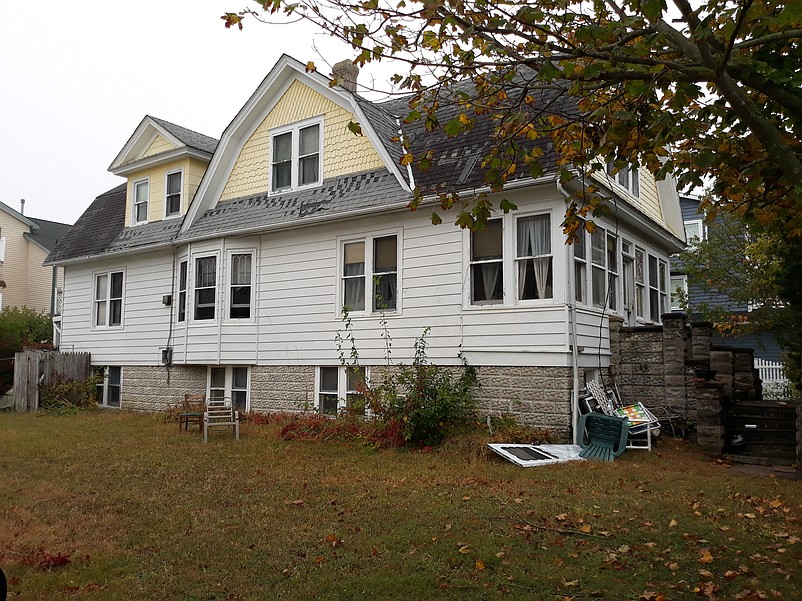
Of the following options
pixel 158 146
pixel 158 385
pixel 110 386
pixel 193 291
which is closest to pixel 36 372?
pixel 110 386

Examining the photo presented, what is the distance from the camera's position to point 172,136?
18938 mm

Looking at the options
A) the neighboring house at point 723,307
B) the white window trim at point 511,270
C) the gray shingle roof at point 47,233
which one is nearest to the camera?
the white window trim at point 511,270

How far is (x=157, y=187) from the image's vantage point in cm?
1955

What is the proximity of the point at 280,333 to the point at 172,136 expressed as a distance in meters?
7.10

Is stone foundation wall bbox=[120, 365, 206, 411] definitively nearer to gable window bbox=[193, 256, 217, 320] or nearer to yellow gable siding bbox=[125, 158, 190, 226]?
gable window bbox=[193, 256, 217, 320]

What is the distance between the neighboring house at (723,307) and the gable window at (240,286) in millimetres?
13549

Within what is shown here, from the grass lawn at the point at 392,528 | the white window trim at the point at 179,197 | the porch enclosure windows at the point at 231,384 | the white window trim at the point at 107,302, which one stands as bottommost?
the grass lawn at the point at 392,528

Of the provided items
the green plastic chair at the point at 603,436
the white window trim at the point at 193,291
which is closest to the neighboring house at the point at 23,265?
the white window trim at the point at 193,291

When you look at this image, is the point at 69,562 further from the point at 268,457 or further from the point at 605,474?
the point at 605,474

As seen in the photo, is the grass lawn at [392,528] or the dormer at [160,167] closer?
the grass lawn at [392,528]

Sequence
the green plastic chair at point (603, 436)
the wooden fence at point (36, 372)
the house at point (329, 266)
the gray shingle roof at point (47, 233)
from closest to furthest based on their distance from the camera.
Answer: the green plastic chair at point (603, 436)
the house at point (329, 266)
the wooden fence at point (36, 372)
the gray shingle roof at point (47, 233)

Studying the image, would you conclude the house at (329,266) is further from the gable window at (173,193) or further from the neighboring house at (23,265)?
the neighboring house at (23,265)

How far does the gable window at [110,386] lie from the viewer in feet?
65.3

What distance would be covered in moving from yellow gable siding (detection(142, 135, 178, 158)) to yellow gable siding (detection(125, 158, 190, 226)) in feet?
1.60
